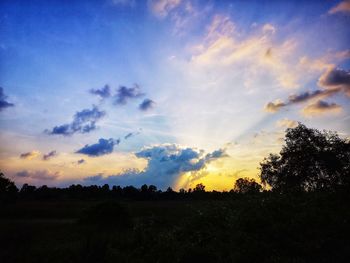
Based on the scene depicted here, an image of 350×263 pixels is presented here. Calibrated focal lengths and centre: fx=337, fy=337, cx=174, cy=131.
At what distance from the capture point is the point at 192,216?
19797 mm

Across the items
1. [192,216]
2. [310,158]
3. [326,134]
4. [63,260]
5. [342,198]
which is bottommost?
[63,260]

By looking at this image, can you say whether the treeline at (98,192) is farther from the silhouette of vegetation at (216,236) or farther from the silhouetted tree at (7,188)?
the silhouette of vegetation at (216,236)

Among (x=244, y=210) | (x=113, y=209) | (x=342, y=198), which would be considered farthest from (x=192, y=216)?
(x=342, y=198)

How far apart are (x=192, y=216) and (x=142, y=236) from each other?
4.65 meters

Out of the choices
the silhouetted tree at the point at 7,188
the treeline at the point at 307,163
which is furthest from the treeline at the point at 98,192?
the treeline at the point at 307,163

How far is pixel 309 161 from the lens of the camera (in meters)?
47.2

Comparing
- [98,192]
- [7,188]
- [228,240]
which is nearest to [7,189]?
[7,188]

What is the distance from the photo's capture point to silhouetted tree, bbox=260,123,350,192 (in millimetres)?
45750

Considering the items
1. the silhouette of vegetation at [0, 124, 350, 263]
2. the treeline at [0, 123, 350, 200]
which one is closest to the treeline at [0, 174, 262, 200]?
the treeline at [0, 123, 350, 200]

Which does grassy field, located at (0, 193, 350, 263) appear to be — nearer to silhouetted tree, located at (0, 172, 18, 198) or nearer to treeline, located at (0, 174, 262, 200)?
silhouetted tree, located at (0, 172, 18, 198)

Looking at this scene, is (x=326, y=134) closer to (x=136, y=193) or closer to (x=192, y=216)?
(x=192, y=216)

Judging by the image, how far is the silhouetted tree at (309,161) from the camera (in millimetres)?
45750

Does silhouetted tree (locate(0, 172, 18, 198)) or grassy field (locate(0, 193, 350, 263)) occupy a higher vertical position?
silhouetted tree (locate(0, 172, 18, 198))

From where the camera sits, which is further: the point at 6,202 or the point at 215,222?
the point at 6,202
